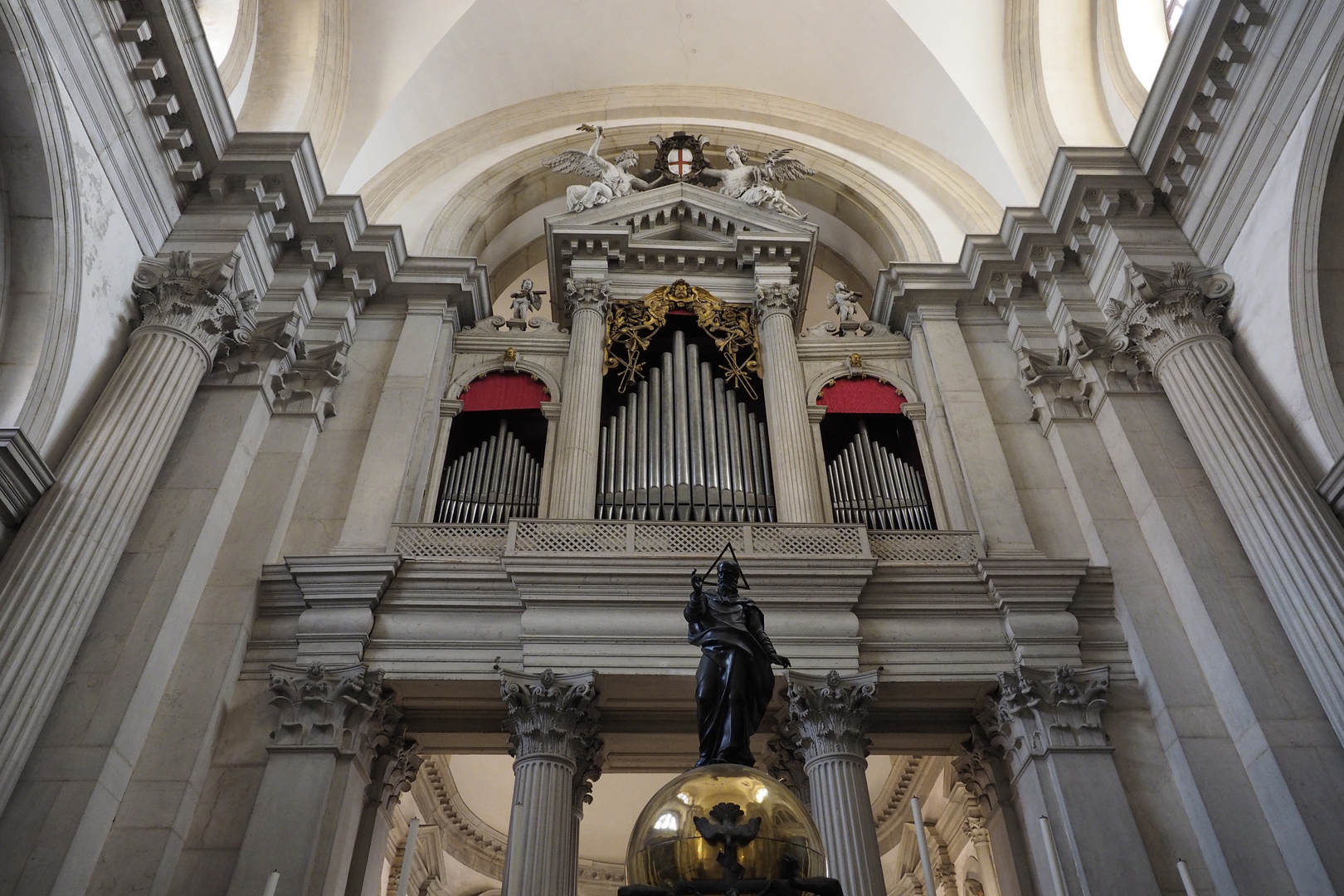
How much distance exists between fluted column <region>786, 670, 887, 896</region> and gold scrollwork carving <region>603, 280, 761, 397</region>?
4.25 meters

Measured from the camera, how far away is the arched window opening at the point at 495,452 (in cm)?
1002

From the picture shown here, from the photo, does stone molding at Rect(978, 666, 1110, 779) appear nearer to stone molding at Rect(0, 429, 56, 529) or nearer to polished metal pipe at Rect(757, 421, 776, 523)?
polished metal pipe at Rect(757, 421, 776, 523)

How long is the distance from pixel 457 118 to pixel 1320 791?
12.7 metres

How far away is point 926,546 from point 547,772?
4040 mm

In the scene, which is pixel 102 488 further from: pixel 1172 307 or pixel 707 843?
pixel 1172 307

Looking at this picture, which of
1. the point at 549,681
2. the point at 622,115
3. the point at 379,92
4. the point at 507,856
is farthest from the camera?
the point at 622,115

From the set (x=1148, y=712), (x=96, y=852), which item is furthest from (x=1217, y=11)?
(x=96, y=852)

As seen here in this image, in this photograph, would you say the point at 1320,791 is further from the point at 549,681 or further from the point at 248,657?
the point at 248,657

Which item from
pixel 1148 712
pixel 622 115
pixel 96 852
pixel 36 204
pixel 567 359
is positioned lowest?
pixel 96 852

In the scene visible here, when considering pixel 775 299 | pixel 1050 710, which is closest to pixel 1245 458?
pixel 1050 710

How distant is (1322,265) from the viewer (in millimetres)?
7941

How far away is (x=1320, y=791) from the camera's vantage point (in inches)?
267

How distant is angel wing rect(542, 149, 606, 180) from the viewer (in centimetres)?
1367

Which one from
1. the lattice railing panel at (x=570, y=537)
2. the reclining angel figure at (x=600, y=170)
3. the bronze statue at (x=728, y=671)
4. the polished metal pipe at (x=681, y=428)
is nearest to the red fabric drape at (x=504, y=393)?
the polished metal pipe at (x=681, y=428)
